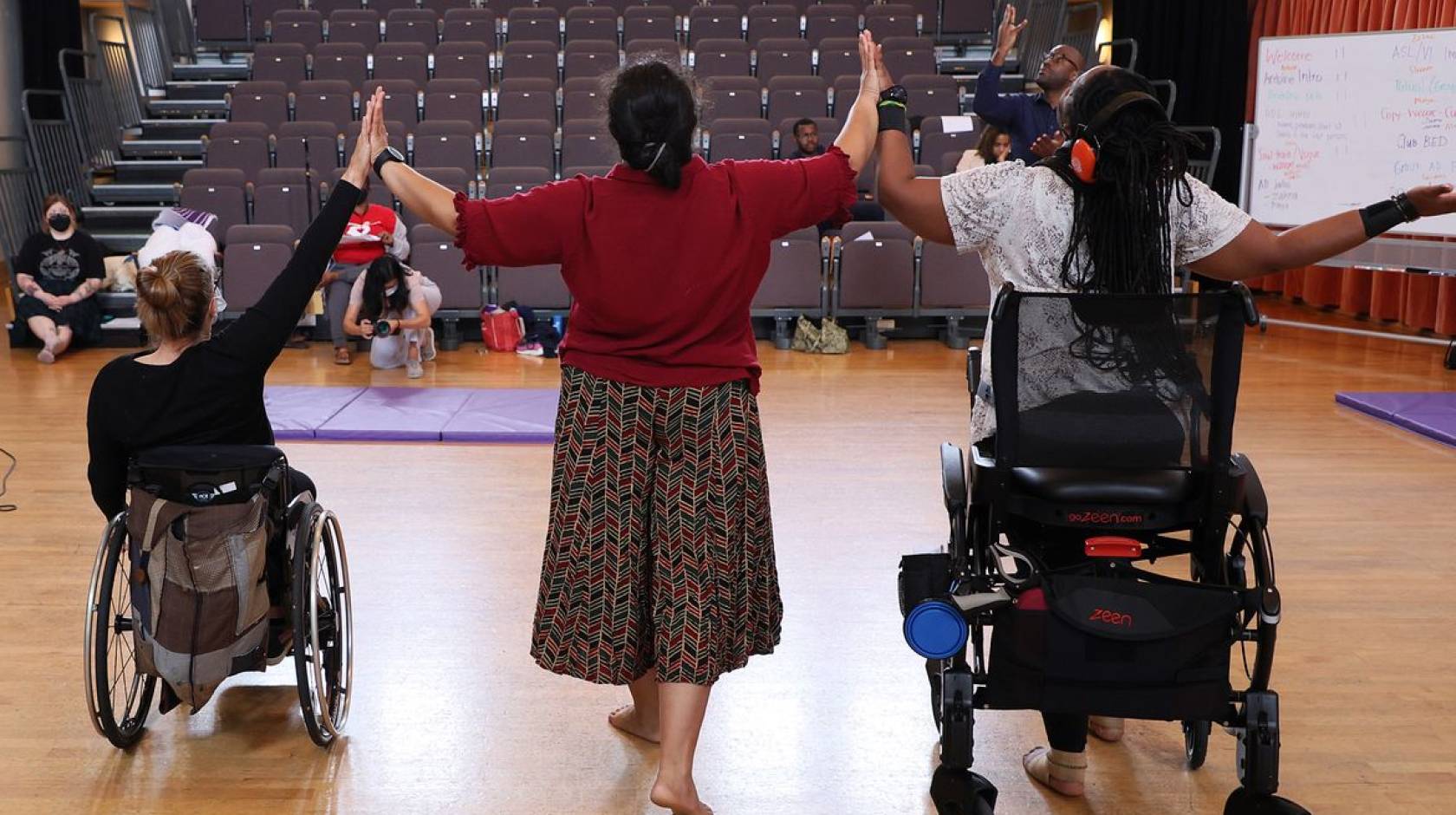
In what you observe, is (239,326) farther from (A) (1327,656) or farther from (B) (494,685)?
(A) (1327,656)

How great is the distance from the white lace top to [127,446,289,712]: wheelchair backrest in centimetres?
138

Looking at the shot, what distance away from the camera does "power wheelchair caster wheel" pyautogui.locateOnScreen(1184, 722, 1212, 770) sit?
2639 millimetres

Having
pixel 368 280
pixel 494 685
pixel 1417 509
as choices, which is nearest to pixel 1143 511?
pixel 494 685

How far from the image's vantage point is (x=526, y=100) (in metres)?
9.72

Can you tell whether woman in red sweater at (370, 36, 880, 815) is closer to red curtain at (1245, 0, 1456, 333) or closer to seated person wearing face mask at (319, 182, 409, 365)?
seated person wearing face mask at (319, 182, 409, 365)

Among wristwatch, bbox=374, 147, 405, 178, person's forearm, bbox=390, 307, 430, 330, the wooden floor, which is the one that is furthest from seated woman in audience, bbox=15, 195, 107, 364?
wristwatch, bbox=374, 147, 405, 178

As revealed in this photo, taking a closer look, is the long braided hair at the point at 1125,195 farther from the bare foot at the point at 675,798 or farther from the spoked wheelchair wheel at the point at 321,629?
the spoked wheelchair wheel at the point at 321,629

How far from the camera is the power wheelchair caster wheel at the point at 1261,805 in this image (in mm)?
2191

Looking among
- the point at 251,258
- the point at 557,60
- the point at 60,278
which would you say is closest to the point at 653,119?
the point at 251,258

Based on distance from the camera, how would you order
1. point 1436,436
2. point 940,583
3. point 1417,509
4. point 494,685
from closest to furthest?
point 940,583 < point 494,685 < point 1417,509 < point 1436,436

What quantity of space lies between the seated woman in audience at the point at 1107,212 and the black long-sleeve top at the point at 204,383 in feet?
3.68

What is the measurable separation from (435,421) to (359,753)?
10.4ft

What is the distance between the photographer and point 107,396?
8.60 feet

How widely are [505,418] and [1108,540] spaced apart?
3948 millimetres
